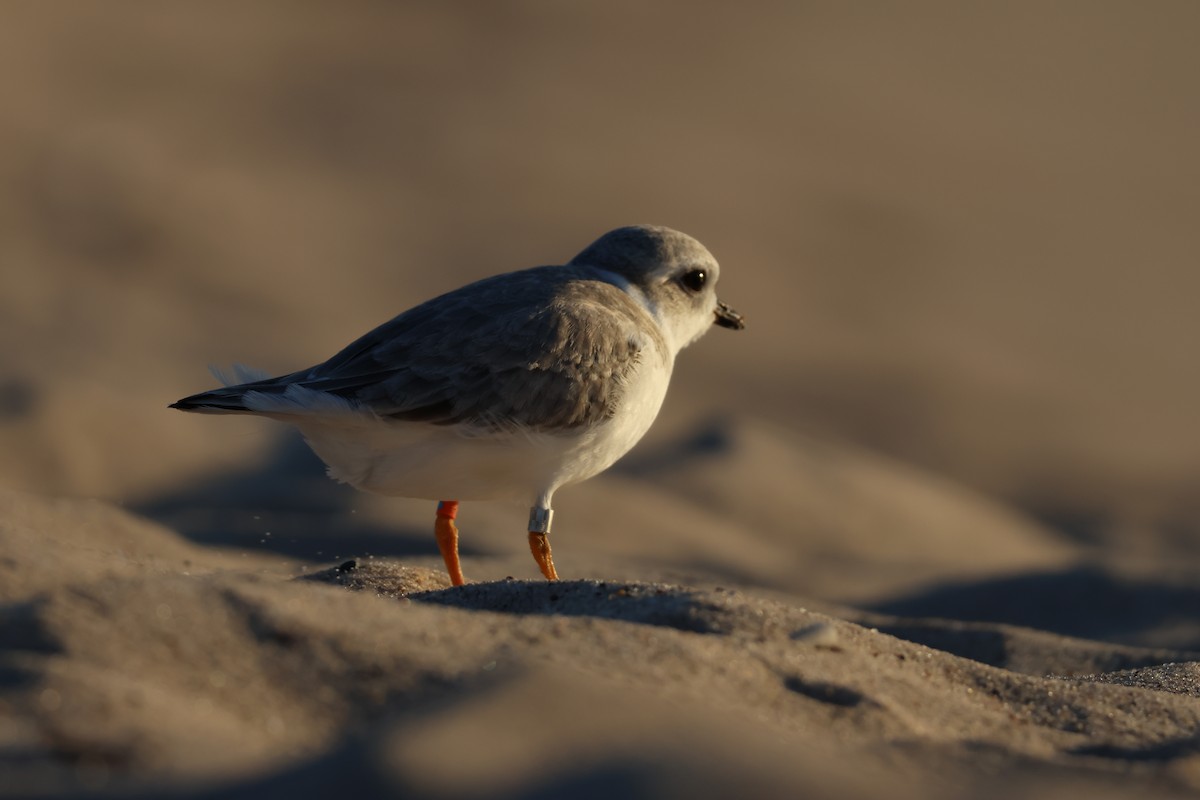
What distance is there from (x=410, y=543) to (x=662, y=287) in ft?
8.42

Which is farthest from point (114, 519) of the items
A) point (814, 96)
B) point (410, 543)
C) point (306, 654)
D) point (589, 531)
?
point (814, 96)

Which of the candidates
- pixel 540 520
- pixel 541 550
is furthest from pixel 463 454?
pixel 541 550

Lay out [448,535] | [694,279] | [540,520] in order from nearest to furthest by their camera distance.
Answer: [540,520]
[448,535]
[694,279]

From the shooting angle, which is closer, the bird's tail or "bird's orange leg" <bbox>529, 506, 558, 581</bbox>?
the bird's tail

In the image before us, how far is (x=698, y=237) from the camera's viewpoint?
50.7 feet

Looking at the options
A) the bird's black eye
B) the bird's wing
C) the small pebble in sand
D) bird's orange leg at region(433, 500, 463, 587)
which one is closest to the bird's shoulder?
the bird's wing

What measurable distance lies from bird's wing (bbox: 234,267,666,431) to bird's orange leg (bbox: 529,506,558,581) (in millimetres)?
402

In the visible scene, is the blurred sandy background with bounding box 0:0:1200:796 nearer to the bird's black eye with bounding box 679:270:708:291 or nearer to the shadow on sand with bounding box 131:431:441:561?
the shadow on sand with bounding box 131:431:441:561

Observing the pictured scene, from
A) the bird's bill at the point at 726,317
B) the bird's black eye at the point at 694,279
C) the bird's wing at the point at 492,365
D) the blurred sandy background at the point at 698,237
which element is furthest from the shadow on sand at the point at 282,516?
the bird's wing at the point at 492,365

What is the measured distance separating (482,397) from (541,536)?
67 centimetres

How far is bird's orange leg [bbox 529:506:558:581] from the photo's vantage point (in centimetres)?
522

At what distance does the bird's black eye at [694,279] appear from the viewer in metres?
6.13

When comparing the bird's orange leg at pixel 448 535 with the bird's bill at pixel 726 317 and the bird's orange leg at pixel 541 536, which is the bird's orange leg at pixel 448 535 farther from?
the bird's bill at pixel 726 317

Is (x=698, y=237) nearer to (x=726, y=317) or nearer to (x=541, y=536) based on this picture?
(x=726, y=317)
